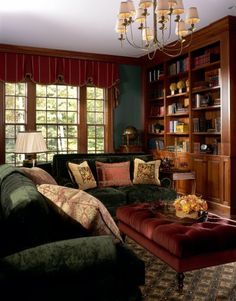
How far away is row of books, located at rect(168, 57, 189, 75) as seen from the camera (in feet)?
20.2

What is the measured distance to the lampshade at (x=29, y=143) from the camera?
453 cm

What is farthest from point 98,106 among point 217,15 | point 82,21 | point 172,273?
point 172,273

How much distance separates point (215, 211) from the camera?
5.28 metres

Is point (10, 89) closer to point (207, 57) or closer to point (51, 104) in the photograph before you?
point (51, 104)

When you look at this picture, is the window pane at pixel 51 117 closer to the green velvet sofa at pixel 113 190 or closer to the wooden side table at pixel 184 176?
the green velvet sofa at pixel 113 190

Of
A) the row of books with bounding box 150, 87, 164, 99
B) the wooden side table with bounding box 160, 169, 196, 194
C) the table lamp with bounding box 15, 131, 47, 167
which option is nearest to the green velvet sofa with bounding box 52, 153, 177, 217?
the wooden side table with bounding box 160, 169, 196, 194

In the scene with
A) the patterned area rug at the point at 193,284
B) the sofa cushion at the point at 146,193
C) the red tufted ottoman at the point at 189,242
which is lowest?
the patterned area rug at the point at 193,284

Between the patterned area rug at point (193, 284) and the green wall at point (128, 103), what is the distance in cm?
458

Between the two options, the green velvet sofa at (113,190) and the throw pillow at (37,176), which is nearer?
the throw pillow at (37,176)

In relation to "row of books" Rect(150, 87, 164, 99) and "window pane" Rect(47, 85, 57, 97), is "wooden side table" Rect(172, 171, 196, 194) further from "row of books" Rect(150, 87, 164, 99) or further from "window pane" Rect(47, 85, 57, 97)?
"window pane" Rect(47, 85, 57, 97)

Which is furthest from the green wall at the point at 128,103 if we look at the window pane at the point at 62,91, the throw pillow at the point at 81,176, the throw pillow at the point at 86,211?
the throw pillow at the point at 86,211

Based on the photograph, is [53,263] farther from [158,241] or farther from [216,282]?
[216,282]

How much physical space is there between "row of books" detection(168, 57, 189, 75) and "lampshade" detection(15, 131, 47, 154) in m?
3.02

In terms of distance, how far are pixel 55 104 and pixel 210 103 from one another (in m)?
3.04
